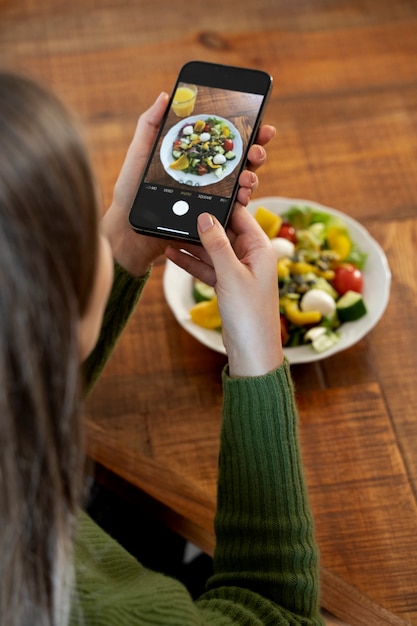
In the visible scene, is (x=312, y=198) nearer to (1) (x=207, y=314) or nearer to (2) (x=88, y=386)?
(1) (x=207, y=314)

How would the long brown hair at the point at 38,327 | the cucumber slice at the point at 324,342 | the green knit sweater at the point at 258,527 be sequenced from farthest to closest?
the cucumber slice at the point at 324,342
the green knit sweater at the point at 258,527
the long brown hair at the point at 38,327

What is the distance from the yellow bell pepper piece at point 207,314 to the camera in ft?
3.56

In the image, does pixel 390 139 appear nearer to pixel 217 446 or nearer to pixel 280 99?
pixel 280 99

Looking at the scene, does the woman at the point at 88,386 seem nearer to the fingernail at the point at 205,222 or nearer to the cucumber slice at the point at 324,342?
the fingernail at the point at 205,222

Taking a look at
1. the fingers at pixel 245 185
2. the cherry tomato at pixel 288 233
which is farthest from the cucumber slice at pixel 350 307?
the fingers at pixel 245 185

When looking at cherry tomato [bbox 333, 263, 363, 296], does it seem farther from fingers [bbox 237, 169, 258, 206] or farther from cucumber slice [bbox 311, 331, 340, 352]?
fingers [bbox 237, 169, 258, 206]

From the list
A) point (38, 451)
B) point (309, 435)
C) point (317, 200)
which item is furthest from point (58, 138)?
point (317, 200)

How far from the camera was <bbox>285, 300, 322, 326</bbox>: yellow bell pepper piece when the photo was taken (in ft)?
3.51

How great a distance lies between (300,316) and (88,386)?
269 millimetres

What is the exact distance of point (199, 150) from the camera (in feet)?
3.18

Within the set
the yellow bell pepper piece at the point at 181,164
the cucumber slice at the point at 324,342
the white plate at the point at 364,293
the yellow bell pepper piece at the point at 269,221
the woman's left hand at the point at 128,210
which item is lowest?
the cucumber slice at the point at 324,342

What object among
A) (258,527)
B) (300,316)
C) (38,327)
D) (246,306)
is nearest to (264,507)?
(258,527)

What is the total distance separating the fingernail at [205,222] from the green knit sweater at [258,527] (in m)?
0.15

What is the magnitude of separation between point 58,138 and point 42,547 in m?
0.27
